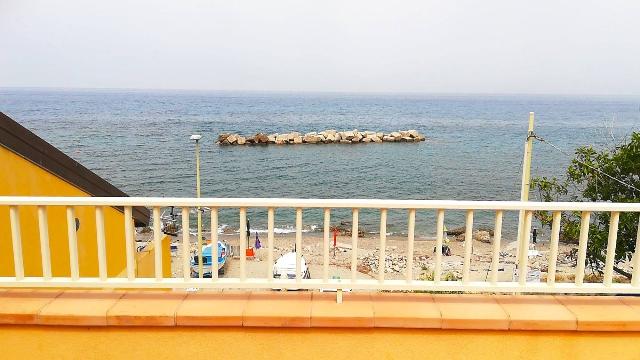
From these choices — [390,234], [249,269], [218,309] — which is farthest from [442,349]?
[390,234]

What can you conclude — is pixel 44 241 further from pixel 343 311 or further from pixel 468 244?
pixel 468 244

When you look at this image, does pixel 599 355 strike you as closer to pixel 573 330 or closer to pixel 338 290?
pixel 573 330

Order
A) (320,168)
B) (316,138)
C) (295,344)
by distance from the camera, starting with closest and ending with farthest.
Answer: (295,344)
(320,168)
(316,138)

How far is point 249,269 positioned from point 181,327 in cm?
1504

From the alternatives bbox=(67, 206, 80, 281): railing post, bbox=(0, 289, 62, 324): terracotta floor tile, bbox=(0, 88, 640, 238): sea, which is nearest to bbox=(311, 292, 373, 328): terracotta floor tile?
bbox=(67, 206, 80, 281): railing post

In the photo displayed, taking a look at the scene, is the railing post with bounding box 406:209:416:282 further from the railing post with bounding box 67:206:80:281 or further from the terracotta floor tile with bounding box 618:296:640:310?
the railing post with bounding box 67:206:80:281

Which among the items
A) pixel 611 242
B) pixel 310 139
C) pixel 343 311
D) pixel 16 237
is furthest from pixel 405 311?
pixel 310 139

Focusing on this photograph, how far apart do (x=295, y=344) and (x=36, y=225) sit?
2.75 m

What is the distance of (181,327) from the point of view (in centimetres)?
267

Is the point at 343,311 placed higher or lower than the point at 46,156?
lower

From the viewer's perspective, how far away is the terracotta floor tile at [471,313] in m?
2.66

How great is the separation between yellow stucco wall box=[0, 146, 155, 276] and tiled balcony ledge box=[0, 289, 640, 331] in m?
1.19

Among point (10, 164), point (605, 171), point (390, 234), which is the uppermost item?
point (10, 164)

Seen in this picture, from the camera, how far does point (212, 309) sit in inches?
107
